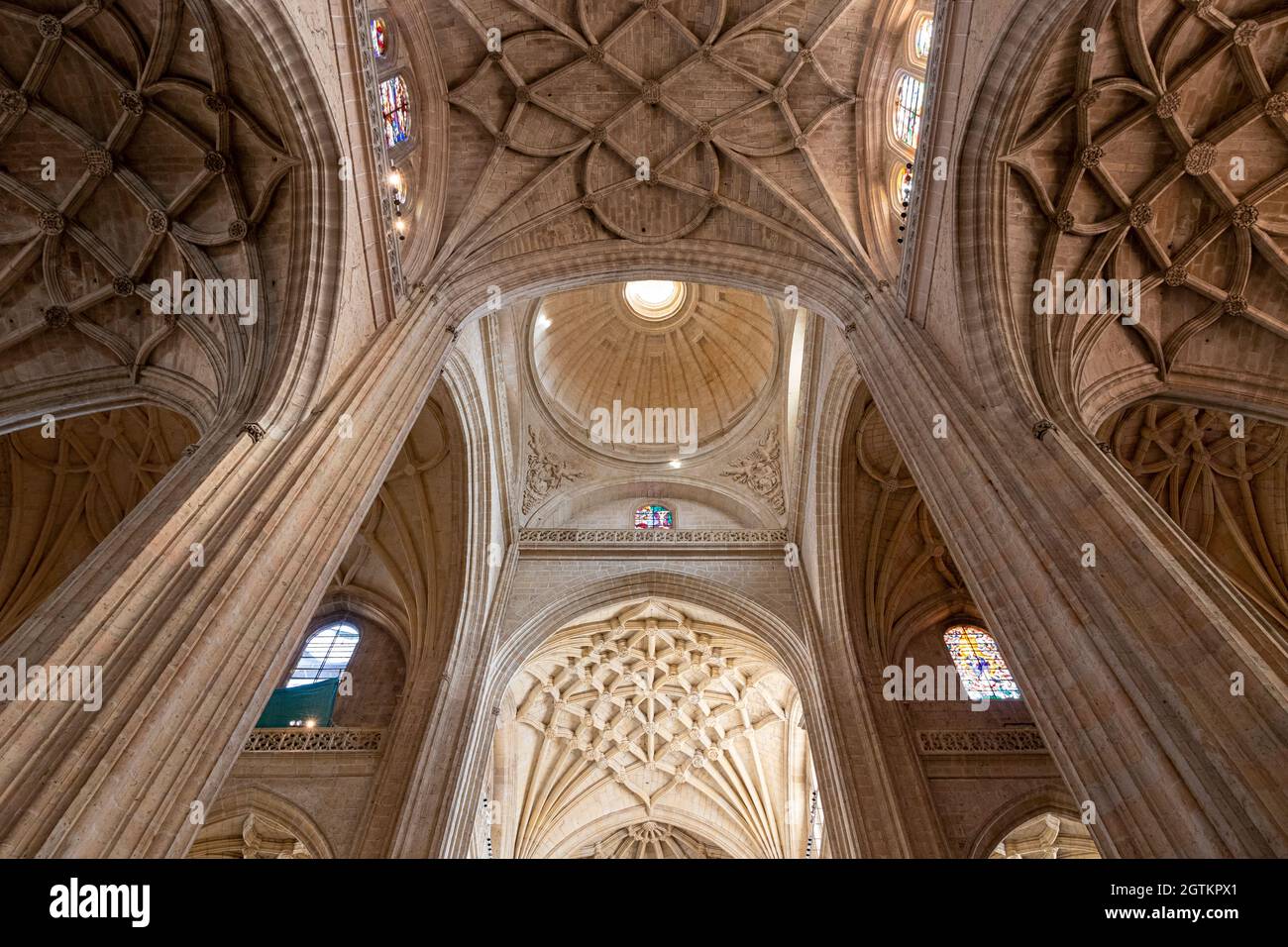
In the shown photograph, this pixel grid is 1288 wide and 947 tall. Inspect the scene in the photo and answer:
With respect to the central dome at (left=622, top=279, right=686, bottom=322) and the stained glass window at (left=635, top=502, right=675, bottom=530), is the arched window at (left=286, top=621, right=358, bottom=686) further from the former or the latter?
the central dome at (left=622, top=279, right=686, bottom=322)

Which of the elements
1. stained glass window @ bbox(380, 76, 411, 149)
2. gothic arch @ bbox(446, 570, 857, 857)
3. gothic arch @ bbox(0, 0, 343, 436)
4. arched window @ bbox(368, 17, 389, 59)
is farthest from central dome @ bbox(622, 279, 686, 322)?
gothic arch @ bbox(0, 0, 343, 436)

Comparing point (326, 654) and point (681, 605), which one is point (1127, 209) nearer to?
point (681, 605)

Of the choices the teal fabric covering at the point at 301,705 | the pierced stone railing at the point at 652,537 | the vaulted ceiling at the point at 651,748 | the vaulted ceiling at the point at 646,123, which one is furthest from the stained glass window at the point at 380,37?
the vaulted ceiling at the point at 651,748

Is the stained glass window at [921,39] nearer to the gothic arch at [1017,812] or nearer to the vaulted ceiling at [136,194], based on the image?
the vaulted ceiling at [136,194]

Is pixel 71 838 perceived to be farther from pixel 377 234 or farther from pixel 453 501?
pixel 453 501

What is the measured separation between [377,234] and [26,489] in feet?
34.9

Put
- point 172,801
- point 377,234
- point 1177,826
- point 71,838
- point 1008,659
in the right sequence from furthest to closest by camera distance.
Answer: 1. point 377,234
2. point 1008,659
3. point 172,801
4. point 1177,826
5. point 71,838

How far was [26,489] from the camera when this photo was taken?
14.2 m

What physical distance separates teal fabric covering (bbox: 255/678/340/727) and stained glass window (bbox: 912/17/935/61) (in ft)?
52.0

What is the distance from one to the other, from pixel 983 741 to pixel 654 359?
46.6 ft

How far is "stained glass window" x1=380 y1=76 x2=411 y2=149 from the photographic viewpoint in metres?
11.1
